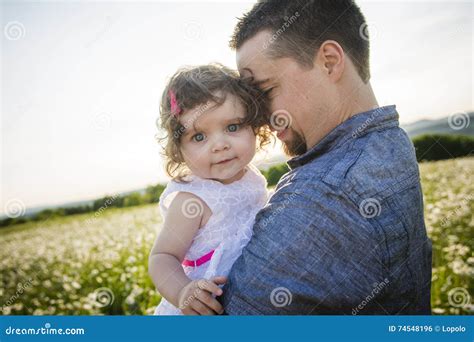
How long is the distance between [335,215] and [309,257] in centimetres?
15

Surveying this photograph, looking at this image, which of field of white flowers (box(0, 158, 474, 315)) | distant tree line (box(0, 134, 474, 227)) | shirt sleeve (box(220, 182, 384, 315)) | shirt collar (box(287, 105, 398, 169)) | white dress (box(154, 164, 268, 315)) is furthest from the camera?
distant tree line (box(0, 134, 474, 227))

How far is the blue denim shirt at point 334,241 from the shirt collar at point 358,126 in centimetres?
10

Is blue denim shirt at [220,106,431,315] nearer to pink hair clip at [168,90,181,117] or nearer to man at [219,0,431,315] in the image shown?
man at [219,0,431,315]

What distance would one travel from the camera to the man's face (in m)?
1.88

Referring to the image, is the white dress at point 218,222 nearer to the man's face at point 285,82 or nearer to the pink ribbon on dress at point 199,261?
the pink ribbon on dress at point 199,261

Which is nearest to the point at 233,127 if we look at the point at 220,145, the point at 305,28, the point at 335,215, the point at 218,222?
the point at 220,145

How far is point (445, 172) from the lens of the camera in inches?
297

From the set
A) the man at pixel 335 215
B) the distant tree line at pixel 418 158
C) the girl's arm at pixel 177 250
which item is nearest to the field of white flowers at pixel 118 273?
A: the distant tree line at pixel 418 158

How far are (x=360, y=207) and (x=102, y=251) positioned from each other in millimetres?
4422

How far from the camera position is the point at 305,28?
6.31 feet

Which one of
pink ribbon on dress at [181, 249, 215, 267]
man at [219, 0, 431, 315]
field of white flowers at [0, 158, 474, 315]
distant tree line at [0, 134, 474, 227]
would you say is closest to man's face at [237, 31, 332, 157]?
man at [219, 0, 431, 315]

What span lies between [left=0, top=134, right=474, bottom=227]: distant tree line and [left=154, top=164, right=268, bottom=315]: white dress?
1961 millimetres
